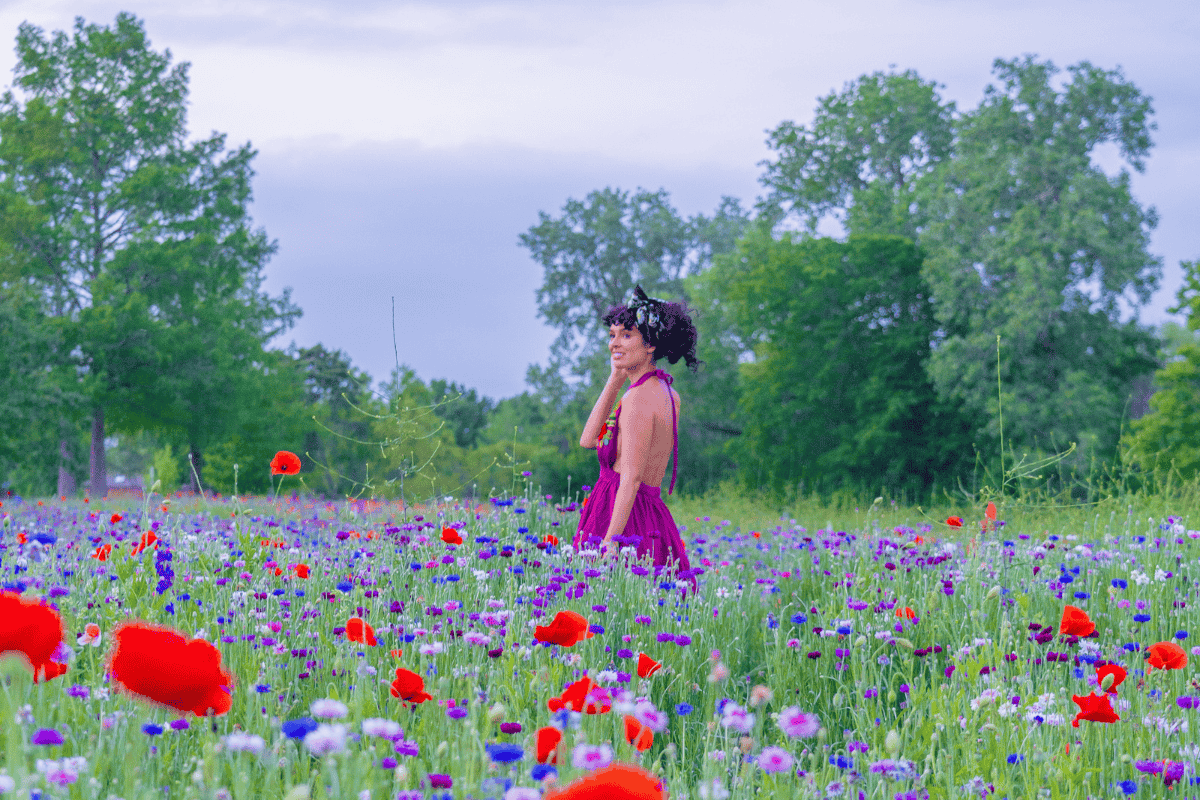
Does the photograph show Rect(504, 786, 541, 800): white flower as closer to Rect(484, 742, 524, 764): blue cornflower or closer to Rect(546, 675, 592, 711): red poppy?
Rect(484, 742, 524, 764): blue cornflower

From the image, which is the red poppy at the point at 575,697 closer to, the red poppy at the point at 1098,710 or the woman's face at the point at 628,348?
the red poppy at the point at 1098,710

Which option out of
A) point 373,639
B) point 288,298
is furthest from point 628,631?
point 288,298

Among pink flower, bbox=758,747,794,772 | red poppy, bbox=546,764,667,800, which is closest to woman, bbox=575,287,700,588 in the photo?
pink flower, bbox=758,747,794,772

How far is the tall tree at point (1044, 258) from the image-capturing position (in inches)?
811

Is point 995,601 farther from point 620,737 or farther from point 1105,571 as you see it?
point 620,737

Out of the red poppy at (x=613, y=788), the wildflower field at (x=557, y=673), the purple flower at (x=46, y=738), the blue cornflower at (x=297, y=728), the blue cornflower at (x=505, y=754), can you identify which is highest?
the red poppy at (x=613, y=788)

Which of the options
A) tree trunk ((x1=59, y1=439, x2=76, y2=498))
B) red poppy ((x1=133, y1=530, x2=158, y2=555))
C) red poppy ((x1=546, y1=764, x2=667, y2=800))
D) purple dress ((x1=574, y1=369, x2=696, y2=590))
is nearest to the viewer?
red poppy ((x1=546, y1=764, x2=667, y2=800))

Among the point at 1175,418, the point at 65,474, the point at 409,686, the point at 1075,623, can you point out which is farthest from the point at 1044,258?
the point at 65,474

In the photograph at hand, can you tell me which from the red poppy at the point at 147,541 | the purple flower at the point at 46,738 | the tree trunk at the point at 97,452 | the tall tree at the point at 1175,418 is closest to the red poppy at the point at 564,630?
the purple flower at the point at 46,738

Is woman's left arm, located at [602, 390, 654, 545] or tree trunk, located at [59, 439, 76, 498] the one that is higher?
woman's left arm, located at [602, 390, 654, 545]

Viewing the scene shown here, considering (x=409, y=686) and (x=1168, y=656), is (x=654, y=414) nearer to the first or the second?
(x=1168, y=656)

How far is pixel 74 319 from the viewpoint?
22.0 meters

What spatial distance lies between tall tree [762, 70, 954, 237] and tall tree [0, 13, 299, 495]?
56.8 feet

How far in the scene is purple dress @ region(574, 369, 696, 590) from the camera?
5.20 m
